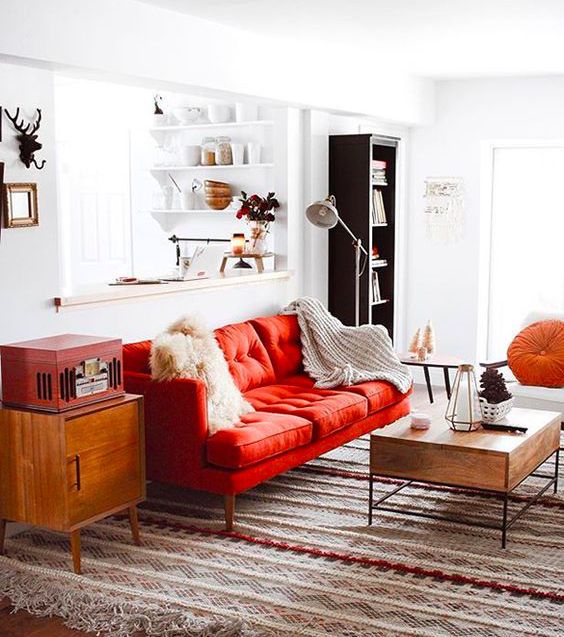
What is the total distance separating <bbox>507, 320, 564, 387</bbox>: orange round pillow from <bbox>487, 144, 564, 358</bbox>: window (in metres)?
1.34

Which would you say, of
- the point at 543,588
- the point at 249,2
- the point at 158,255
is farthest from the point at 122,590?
the point at 158,255

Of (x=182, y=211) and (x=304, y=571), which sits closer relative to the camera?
(x=304, y=571)

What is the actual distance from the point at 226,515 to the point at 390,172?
3.68 metres

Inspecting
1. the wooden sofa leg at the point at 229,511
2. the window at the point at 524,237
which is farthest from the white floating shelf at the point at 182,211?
the wooden sofa leg at the point at 229,511

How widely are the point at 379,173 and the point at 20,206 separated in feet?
11.0

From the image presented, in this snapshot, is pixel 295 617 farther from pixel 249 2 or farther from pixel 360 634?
pixel 249 2

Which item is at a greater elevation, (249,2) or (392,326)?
(249,2)

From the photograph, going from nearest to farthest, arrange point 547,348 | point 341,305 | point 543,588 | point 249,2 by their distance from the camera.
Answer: point 543,588, point 249,2, point 547,348, point 341,305

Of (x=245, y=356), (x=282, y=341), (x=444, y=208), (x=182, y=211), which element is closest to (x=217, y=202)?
(x=182, y=211)

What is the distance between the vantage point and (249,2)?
15.1 ft

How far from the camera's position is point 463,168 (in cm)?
758

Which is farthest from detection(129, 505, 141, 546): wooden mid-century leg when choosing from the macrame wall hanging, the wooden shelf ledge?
the macrame wall hanging

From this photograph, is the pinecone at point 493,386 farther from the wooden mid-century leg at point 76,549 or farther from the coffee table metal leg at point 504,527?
the wooden mid-century leg at point 76,549

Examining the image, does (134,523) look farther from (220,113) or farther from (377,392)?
(220,113)
